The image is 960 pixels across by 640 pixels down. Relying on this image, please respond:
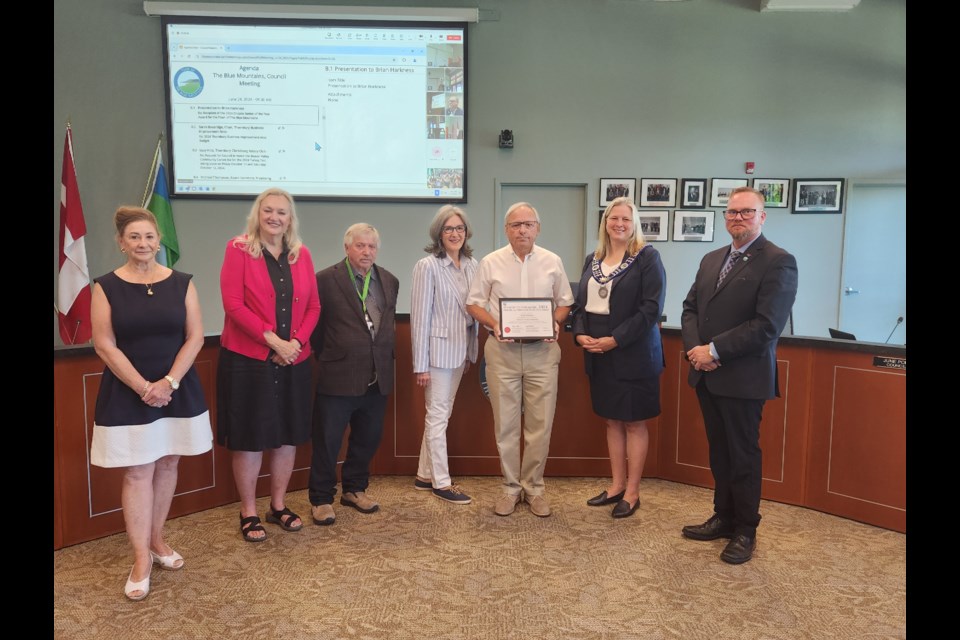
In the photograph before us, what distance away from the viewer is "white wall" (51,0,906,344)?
562cm

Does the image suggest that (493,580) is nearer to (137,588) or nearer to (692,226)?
(137,588)

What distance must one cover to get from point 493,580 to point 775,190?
5199mm

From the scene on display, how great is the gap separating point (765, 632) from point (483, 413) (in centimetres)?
199

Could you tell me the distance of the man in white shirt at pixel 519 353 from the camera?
3076 millimetres

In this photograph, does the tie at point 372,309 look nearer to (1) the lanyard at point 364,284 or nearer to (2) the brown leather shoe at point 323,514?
(1) the lanyard at point 364,284

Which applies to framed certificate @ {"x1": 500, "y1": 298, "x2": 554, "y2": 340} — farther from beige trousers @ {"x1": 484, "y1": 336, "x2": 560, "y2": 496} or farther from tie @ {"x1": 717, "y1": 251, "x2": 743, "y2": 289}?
tie @ {"x1": 717, "y1": 251, "x2": 743, "y2": 289}

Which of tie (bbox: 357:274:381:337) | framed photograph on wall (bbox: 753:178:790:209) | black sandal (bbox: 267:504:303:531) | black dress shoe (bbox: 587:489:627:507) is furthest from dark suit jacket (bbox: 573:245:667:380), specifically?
framed photograph on wall (bbox: 753:178:790:209)

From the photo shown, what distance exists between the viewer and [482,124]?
5715 mm

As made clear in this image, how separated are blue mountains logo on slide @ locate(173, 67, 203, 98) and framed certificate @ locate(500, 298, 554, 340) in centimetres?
416

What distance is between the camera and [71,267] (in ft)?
15.6

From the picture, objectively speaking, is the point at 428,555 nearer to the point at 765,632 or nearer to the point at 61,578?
the point at 765,632

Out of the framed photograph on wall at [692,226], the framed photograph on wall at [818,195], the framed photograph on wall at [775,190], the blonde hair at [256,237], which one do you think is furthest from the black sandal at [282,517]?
the framed photograph on wall at [818,195]

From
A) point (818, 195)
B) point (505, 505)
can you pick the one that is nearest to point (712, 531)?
point (505, 505)

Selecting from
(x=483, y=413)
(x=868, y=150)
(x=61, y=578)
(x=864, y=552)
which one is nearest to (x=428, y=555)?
(x=483, y=413)
